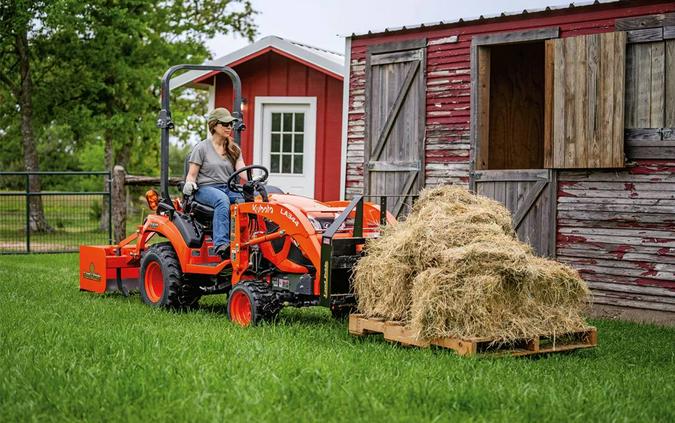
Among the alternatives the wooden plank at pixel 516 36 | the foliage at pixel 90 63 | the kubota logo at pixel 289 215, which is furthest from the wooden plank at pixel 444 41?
the foliage at pixel 90 63

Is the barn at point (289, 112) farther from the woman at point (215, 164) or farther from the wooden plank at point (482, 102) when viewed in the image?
the woman at point (215, 164)

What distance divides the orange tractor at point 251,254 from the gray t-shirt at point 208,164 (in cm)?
15

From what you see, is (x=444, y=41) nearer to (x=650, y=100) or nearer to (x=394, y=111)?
(x=394, y=111)

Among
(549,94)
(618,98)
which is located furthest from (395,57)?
(618,98)

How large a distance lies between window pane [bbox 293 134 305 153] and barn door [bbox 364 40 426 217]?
7.59ft

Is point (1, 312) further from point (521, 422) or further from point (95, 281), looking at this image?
point (521, 422)

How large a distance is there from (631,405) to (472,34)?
695cm

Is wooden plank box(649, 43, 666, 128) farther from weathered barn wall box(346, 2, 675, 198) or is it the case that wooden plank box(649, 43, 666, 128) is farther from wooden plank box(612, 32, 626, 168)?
weathered barn wall box(346, 2, 675, 198)

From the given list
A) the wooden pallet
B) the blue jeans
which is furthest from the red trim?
the wooden pallet

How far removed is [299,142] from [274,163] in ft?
1.87

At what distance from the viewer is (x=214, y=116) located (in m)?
9.09

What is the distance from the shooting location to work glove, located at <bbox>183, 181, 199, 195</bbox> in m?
8.91

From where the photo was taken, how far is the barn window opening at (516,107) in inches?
542

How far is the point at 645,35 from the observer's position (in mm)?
9922
